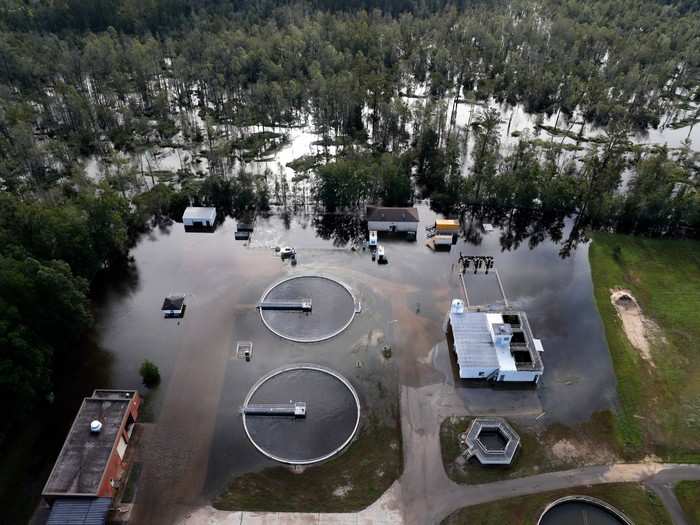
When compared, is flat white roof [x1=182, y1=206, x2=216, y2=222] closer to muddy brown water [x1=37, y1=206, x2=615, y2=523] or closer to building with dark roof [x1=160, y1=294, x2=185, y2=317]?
muddy brown water [x1=37, y1=206, x2=615, y2=523]

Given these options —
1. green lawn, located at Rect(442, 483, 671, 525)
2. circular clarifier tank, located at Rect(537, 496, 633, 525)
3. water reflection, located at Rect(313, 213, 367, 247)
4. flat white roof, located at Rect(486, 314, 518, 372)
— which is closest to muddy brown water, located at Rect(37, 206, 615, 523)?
water reflection, located at Rect(313, 213, 367, 247)

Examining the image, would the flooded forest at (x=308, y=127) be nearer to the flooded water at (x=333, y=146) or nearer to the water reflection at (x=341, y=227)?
the water reflection at (x=341, y=227)

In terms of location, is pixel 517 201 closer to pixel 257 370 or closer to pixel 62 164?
pixel 257 370

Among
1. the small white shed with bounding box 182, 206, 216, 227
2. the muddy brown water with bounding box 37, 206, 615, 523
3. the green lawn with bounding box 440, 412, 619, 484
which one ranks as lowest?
the green lawn with bounding box 440, 412, 619, 484

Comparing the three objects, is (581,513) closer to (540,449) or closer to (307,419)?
(540,449)

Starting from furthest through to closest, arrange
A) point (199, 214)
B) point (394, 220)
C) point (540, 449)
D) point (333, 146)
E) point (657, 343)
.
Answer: point (333, 146), point (199, 214), point (394, 220), point (657, 343), point (540, 449)

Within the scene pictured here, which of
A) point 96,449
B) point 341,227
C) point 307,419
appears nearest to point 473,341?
point 307,419
